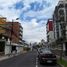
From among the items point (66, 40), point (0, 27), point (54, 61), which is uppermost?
point (0, 27)

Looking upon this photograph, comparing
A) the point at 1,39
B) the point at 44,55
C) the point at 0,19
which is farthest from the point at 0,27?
the point at 44,55

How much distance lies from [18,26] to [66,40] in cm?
10807

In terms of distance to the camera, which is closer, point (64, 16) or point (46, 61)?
point (46, 61)

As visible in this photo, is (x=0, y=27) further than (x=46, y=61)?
Yes

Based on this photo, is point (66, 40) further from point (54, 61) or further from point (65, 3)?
point (54, 61)

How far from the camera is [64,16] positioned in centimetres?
7144

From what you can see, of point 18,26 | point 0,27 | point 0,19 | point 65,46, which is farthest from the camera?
point 18,26

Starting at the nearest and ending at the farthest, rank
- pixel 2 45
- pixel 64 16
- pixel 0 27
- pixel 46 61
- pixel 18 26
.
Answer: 1. pixel 46 61
2. pixel 2 45
3. pixel 64 16
4. pixel 0 27
5. pixel 18 26

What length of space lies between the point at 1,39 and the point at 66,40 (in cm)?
2057

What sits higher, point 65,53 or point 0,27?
point 0,27

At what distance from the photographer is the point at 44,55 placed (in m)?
26.6

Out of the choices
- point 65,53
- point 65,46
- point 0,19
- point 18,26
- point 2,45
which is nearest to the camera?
point 65,53

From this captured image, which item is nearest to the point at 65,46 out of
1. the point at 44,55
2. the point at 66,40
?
the point at 66,40

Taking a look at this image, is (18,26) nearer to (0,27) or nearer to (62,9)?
(0,27)
